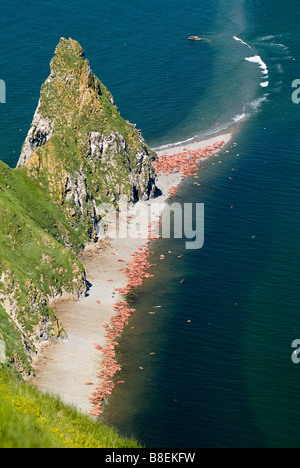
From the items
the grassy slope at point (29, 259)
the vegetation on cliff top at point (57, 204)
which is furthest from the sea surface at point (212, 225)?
the vegetation on cliff top at point (57, 204)

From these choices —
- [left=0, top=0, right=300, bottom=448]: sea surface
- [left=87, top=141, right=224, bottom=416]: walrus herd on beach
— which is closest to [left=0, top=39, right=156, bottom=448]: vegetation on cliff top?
[left=87, top=141, right=224, bottom=416]: walrus herd on beach

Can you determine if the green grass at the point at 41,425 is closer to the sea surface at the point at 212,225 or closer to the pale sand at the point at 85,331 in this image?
the pale sand at the point at 85,331

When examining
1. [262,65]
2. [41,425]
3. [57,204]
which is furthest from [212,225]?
[262,65]

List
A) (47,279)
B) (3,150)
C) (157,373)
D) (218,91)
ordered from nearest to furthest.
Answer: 1. (157,373)
2. (47,279)
3. (3,150)
4. (218,91)

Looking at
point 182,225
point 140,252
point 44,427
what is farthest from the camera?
point 182,225

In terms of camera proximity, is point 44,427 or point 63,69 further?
point 63,69
